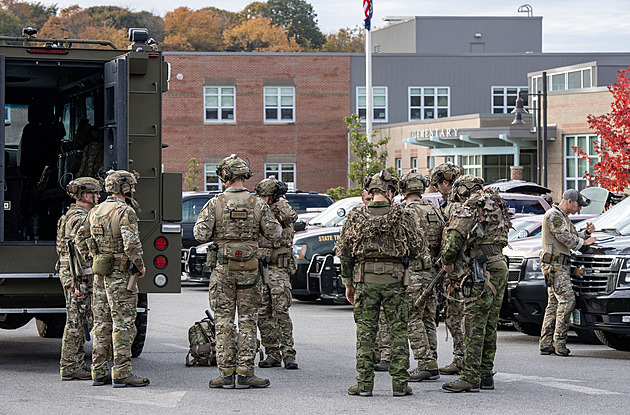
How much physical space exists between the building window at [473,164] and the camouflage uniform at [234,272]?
33.4 m

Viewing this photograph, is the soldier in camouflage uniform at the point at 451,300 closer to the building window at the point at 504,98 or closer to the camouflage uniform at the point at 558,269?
the camouflage uniform at the point at 558,269

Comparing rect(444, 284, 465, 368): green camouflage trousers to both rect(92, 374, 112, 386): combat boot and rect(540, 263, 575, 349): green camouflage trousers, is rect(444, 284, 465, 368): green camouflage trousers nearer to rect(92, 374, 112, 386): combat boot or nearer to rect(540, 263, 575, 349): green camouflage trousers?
rect(540, 263, 575, 349): green camouflage trousers

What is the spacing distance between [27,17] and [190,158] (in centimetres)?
5673

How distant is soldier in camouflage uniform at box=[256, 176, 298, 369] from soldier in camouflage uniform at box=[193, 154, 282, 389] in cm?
119

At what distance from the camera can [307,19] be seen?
11031cm

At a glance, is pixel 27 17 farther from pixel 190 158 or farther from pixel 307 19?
pixel 190 158

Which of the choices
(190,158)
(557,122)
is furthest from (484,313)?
Answer: (190,158)

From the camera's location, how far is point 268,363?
10.3 metres

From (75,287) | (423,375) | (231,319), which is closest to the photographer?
(231,319)

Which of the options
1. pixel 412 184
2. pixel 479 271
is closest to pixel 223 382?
pixel 479 271

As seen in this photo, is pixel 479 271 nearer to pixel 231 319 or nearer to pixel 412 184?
pixel 412 184

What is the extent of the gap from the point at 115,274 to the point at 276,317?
198 centimetres

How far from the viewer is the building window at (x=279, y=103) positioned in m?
50.0

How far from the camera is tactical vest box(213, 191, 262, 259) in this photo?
8.83 m
